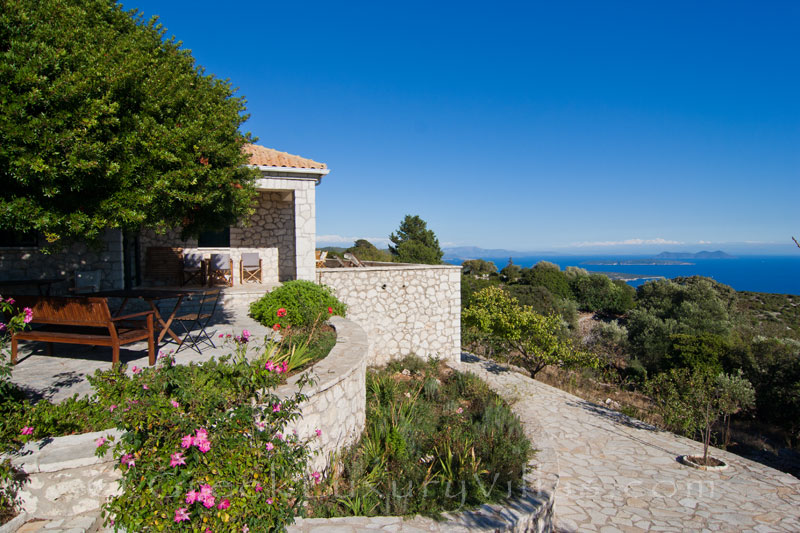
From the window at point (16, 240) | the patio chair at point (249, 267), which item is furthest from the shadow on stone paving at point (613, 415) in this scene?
the window at point (16, 240)

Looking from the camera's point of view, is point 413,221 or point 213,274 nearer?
point 213,274

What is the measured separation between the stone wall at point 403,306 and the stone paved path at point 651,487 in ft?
14.7

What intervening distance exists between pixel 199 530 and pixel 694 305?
90.1 ft

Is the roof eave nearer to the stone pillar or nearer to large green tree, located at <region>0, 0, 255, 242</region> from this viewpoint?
the stone pillar

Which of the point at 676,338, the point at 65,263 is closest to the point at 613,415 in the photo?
the point at 676,338

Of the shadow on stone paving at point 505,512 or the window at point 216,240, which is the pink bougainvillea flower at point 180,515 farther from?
the window at point 216,240

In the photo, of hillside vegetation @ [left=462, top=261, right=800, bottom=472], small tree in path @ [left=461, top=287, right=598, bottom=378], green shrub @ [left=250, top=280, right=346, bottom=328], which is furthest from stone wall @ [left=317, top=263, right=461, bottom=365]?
green shrub @ [left=250, top=280, right=346, bottom=328]

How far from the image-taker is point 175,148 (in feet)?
16.3

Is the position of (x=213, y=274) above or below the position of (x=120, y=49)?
below

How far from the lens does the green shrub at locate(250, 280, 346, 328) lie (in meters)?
7.57

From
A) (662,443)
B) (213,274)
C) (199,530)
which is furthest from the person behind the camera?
(213,274)

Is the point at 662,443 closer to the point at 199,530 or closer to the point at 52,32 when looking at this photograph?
the point at 199,530

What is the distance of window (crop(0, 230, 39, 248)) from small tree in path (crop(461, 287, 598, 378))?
11.0 metres

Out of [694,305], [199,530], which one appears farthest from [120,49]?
[694,305]
